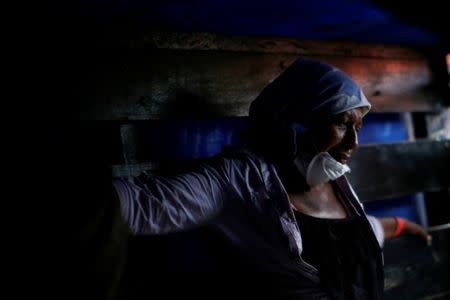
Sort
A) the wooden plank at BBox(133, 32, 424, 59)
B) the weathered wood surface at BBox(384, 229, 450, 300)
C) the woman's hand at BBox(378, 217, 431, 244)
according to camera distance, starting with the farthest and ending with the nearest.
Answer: the weathered wood surface at BBox(384, 229, 450, 300)
the woman's hand at BBox(378, 217, 431, 244)
the wooden plank at BBox(133, 32, 424, 59)

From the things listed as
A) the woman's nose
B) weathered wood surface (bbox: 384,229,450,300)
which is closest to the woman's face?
the woman's nose

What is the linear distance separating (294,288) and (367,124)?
2.39 meters

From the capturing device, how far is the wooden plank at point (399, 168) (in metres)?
3.84

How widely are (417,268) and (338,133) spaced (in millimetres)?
2450

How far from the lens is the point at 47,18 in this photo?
7.94 feet

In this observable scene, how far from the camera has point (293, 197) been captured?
2.76 metres

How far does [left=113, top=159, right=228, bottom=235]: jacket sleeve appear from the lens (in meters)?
1.89

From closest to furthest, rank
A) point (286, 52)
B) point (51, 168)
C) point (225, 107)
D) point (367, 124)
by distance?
point (51, 168)
point (225, 107)
point (286, 52)
point (367, 124)

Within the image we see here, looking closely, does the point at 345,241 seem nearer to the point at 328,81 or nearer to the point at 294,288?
the point at 294,288

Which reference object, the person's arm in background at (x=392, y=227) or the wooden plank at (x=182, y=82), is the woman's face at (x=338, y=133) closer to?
the wooden plank at (x=182, y=82)

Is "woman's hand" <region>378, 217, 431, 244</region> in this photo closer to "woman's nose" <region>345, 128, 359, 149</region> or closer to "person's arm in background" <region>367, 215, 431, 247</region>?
"person's arm in background" <region>367, 215, 431, 247</region>

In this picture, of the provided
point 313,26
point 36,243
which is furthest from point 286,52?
point 36,243

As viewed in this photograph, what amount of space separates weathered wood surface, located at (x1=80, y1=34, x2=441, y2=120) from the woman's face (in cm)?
79

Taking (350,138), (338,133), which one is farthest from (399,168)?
(338,133)
